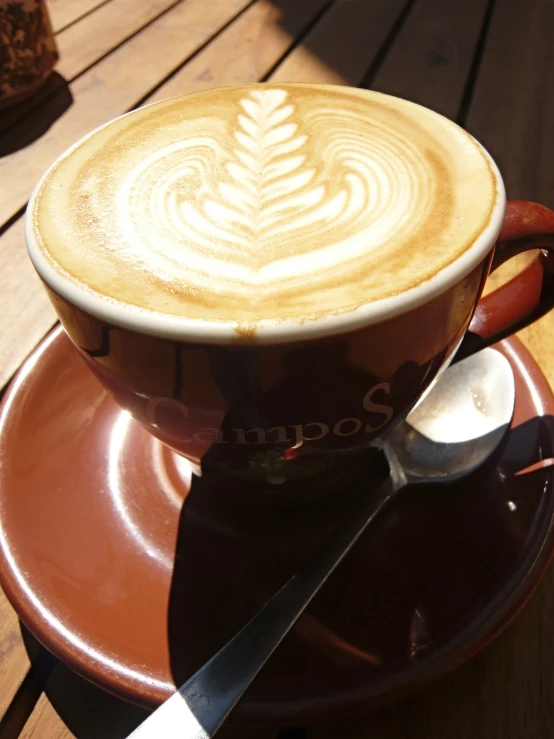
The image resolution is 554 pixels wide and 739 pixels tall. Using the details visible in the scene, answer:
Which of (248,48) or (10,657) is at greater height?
(248,48)

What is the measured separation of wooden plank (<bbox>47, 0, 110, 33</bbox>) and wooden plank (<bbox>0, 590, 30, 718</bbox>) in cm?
150

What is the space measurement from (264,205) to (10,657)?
18.3 inches

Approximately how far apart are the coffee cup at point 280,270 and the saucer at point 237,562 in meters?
0.07

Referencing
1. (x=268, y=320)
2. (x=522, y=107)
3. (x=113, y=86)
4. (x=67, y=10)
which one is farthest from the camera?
(x=67, y=10)

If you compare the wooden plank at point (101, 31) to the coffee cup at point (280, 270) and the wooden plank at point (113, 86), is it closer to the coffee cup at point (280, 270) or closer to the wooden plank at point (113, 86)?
the wooden plank at point (113, 86)

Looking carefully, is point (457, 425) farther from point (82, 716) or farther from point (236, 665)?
point (82, 716)

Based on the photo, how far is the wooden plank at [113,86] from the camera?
1.15m

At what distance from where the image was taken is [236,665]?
0.49 metres

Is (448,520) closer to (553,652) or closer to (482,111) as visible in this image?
(553,652)

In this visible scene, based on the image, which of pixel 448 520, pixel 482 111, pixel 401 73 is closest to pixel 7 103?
pixel 401 73

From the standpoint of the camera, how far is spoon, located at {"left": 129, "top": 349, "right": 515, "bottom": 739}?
1.53 feet

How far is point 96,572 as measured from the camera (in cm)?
59

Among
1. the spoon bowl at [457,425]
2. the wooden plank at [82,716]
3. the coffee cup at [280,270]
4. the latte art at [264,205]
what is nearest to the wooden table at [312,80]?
the wooden plank at [82,716]

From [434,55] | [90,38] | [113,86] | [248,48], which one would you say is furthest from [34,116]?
[434,55]
